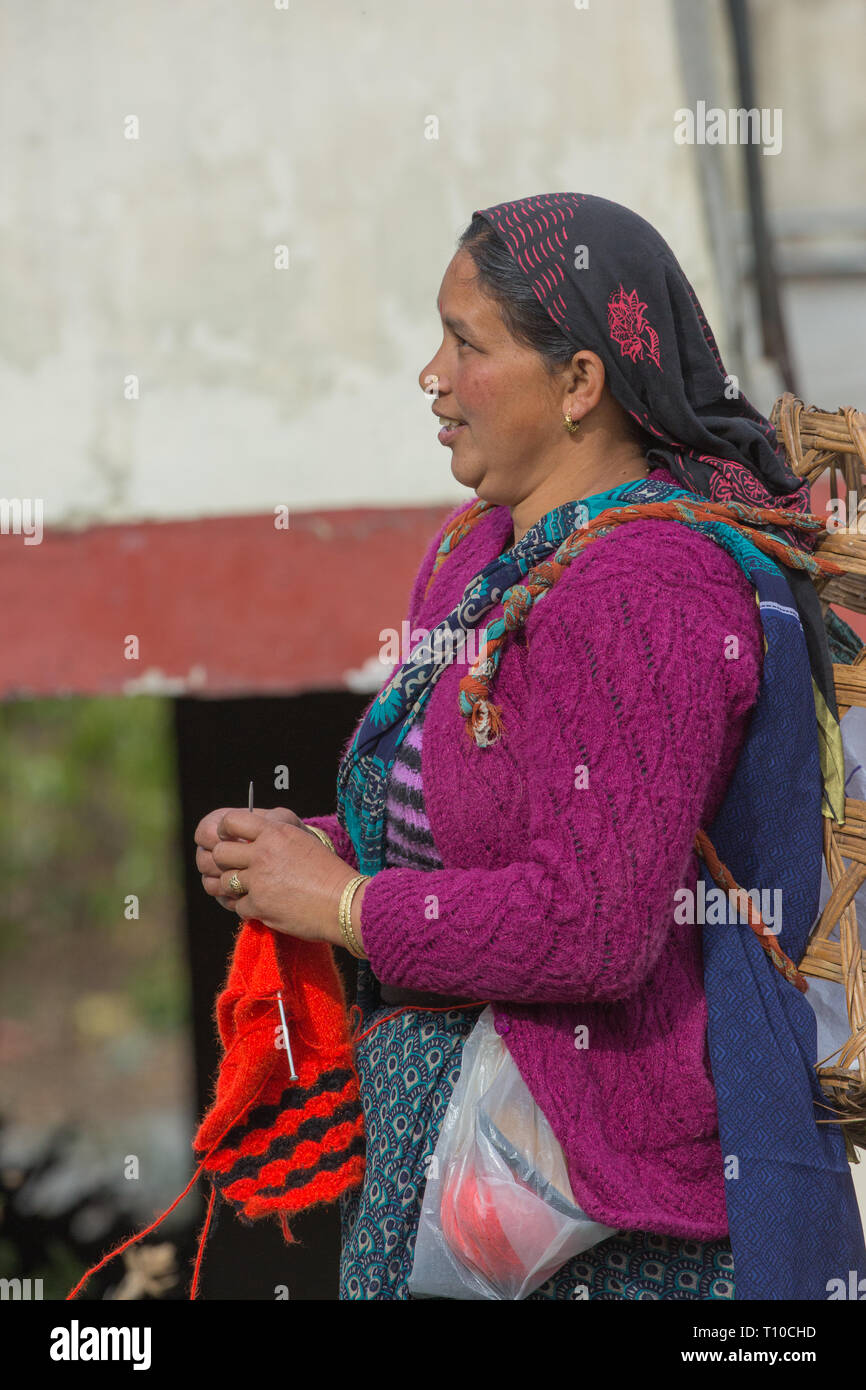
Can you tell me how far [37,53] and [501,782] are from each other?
137 inches

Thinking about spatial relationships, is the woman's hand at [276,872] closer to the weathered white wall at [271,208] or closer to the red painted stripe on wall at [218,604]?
the red painted stripe on wall at [218,604]

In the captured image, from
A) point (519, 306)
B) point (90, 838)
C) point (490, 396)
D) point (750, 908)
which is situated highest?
point (519, 306)

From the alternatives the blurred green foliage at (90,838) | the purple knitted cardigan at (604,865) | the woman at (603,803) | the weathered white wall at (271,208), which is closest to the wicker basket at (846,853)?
the woman at (603,803)

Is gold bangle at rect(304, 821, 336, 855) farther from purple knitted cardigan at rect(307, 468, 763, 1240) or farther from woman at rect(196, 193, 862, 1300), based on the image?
purple knitted cardigan at rect(307, 468, 763, 1240)

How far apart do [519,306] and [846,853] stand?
0.79 m

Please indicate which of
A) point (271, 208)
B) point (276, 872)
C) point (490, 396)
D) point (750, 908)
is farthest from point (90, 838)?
point (750, 908)

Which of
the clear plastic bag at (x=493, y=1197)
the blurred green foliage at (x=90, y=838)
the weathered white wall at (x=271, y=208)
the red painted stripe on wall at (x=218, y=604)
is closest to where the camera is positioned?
the clear plastic bag at (x=493, y=1197)

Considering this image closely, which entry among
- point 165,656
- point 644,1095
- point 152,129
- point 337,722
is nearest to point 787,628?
point 644,1095

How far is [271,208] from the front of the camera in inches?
165

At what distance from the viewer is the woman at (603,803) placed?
63.8 inches

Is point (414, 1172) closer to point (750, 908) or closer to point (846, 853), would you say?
point (750, 908)

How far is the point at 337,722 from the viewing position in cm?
367

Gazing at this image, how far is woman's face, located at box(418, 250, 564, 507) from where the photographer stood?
1.87 meters

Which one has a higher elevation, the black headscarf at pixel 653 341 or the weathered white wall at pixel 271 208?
the weathered white wall at pixel 271 208
